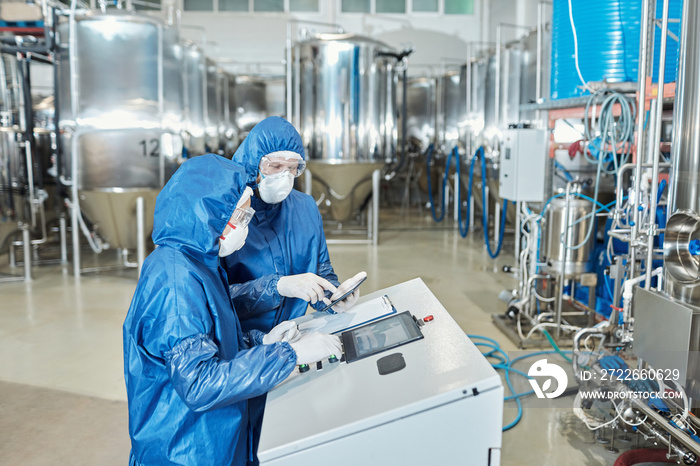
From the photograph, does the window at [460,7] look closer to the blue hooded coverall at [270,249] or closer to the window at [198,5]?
the window at [198,5]

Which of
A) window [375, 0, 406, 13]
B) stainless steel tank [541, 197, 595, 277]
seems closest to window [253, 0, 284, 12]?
window [375, 0, 406, 13]

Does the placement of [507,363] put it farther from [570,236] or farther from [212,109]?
[212,109]

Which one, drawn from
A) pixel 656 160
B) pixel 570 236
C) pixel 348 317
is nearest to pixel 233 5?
pixel 570 236

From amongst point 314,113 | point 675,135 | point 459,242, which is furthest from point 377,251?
point 675,135

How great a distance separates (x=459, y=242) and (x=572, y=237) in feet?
11.1

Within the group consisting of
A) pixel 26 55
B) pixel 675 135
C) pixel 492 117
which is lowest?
pixel 675 135

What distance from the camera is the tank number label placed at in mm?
4777

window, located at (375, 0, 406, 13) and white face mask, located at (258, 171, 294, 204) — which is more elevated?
window, located at (375, 0, 406, 13)

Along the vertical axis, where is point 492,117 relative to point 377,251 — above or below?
above

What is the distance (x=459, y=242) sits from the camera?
6.74 meters

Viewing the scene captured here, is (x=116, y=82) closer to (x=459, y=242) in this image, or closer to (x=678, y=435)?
(x=459, y=242)

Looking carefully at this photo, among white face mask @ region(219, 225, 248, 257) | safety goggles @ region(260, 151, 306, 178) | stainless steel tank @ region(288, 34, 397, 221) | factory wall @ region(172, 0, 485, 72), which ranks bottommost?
white face mask @ region(219, 225, 248, 257)

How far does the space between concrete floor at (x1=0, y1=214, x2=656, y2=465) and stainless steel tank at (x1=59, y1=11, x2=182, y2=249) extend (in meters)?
0.84

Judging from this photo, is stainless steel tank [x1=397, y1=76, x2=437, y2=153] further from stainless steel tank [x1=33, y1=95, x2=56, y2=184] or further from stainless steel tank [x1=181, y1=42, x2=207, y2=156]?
stainless steel tank [x1=33, y1=95, x2=56, y2=184]
